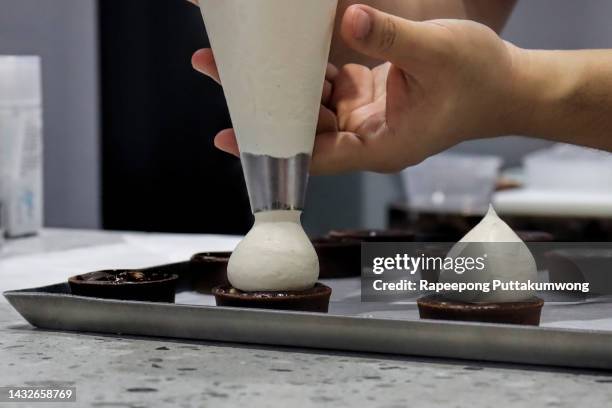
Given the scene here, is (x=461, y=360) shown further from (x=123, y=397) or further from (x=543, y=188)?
(x=543, y=188)

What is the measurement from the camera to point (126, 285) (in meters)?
0.81

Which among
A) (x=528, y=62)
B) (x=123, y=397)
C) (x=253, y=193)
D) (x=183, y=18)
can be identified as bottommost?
(x=123, y=397)

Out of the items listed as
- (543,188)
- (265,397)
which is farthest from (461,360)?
(543,188)

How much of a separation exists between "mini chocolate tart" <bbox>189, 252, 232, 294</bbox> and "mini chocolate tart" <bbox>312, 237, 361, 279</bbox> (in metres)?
0.15

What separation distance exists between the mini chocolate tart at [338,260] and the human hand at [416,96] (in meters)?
0.13

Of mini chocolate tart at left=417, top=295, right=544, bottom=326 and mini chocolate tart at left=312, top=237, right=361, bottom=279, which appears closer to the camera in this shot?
mini chocolate tart at left=417, top=295, right=544, bottom=326

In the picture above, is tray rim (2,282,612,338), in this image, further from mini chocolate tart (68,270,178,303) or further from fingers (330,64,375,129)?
fingers (330,64,375,129)

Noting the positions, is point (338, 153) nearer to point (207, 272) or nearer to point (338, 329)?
point (207, 272)

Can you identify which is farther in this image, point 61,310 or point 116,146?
point 116,146

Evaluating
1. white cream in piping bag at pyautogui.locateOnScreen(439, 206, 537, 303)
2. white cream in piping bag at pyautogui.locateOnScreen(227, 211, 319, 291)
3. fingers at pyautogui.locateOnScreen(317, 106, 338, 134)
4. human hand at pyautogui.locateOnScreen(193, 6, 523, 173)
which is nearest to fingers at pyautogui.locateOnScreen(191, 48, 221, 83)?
human hand at pyautogui.locateOnScreen(193, 6, 523, 173)

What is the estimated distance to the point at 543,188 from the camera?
3197 millimetres

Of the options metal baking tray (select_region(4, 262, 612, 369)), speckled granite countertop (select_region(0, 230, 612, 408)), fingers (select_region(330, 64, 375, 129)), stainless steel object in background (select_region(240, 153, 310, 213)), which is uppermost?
fingers (select_region(330, 64, 375, 129))

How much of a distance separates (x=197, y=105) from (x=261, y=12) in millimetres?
2207

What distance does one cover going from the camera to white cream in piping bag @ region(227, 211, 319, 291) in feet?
2.64
